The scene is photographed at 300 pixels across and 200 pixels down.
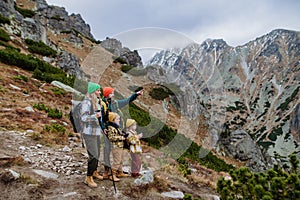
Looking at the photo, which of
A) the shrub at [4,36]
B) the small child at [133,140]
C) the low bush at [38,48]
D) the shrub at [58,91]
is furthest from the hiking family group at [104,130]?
the low bush at [38,48]

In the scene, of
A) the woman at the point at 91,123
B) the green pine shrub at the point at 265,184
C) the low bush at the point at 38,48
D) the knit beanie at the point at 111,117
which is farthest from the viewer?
the low bush at the point at 38,48

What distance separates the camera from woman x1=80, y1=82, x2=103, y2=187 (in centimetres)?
502

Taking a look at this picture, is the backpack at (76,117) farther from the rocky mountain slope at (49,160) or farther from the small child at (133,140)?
the rocky mountain slope at (49,160)

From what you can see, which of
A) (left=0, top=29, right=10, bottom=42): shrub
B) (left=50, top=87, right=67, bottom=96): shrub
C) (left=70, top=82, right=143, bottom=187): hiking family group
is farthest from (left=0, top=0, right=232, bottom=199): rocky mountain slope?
(left=0, top=29, right=10, bottom=42): shrub

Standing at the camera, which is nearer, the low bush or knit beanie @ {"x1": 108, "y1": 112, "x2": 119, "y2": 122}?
knit beanie @ {"x1": 108, "y1": 112, "x2": 119, "y2": 122}

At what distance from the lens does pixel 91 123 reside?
5.18m

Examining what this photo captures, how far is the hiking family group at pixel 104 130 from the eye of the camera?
5160 millimetres

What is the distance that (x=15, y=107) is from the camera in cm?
1043

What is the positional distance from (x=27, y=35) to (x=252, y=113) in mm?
177757

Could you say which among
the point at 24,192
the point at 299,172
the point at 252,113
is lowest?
the point at 24,192

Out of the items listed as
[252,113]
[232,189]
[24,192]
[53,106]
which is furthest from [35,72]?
[252,113]

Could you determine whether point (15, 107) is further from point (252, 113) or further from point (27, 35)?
point (252, 113)

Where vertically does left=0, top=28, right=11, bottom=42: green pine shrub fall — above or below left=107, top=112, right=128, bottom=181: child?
above

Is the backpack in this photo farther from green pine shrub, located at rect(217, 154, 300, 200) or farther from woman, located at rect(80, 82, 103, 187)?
green pine shrub, located at rect(217, 154, 300, 200)
